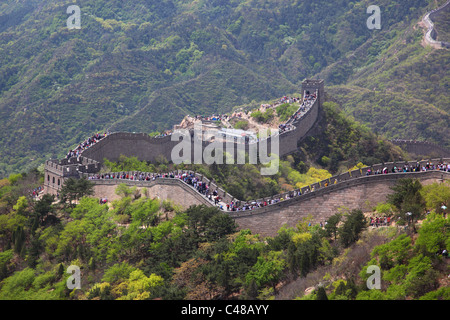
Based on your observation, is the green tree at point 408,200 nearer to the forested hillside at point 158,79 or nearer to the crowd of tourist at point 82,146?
the crowd of tourist at point 82,146

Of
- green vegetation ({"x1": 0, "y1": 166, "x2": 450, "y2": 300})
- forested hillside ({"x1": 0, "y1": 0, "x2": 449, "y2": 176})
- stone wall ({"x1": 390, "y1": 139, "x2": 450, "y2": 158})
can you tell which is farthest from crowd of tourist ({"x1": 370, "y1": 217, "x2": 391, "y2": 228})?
forested hillside ({"x1": 0, "y1": 0, "x2": 449, "y2": 176})

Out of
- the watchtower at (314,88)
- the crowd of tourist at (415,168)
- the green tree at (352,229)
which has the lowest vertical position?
the green tree at (352,229)

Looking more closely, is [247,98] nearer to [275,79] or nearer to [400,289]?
[275,79]

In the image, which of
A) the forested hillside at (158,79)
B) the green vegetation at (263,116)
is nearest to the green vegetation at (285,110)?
the green vegetation at (263,116)

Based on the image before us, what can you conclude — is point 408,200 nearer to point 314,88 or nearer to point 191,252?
point 191,252

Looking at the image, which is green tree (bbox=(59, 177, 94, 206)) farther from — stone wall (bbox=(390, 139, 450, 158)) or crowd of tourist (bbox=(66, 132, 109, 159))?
stone wall (bbox=(390, 139, 450, 158))

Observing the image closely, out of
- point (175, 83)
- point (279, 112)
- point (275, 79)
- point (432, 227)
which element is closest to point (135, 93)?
point (175, 83)

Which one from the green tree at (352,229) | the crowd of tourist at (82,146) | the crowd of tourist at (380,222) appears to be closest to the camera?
the green tree at (352,229)
